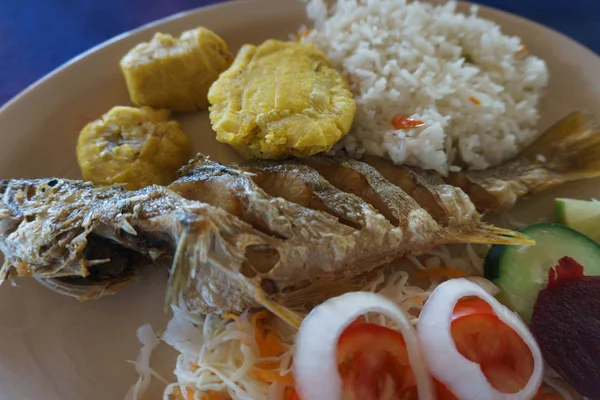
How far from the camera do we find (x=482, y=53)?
262 centimetres

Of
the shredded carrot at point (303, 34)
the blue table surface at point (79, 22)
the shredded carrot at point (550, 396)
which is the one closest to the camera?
the shredded carrot at point (550, 396)

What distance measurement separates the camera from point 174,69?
7.95 feet

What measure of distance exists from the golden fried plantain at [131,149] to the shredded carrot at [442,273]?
49.5 inches

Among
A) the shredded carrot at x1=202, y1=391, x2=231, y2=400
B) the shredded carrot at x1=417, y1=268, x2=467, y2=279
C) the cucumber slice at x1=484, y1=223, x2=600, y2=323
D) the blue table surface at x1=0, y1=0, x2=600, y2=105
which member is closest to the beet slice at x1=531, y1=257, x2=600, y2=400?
the cucumber slice at x1=484, y1=223, x2=600, y2=323

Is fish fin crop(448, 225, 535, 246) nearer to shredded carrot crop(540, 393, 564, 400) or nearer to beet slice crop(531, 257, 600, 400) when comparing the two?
beet slice crop(531, 257, 600, 400)

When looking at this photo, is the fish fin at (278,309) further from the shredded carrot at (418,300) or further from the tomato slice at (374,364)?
the shredded carrot at (418,300)

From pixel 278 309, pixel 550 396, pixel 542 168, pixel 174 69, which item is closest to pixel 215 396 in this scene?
pixel 278 309

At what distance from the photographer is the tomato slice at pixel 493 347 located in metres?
1.60

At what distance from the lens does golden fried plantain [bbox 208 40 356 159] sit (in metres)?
2.00

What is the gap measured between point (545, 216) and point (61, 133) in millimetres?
2476

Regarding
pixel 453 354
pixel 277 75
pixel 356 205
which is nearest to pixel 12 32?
pixel 277 75

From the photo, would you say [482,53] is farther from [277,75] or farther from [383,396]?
[383,396]

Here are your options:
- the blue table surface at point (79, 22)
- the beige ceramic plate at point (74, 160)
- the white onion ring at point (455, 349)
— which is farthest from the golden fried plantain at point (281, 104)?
the blue table surface at point (79, 22)

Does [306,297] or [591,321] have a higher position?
[306,297]
